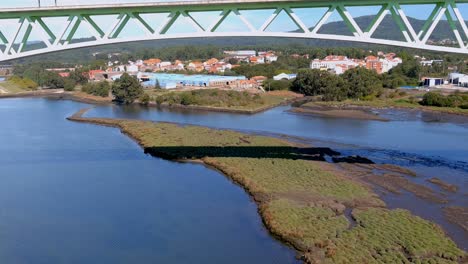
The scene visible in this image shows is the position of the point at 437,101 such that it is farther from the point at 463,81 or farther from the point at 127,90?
the point at 127,90

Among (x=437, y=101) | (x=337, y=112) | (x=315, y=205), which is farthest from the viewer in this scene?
(x=437, y=101)

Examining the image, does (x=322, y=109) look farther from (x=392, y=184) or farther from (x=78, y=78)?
(x=78, y=78)

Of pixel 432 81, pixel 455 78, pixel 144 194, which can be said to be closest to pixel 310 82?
pixel 432 81

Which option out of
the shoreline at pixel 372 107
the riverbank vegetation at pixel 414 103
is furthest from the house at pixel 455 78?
the shoreline at pixel 372 107

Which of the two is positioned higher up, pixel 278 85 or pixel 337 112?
pixel 278 85

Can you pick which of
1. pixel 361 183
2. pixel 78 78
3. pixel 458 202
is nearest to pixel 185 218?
pixel 361 183

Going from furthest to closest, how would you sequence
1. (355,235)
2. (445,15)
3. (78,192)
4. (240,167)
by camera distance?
(240,167) → (78,192) → (355,235) → (445,15)

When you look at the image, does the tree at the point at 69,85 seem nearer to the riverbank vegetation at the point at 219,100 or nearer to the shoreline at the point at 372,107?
the riverbank vegetation at the point at 219,100
